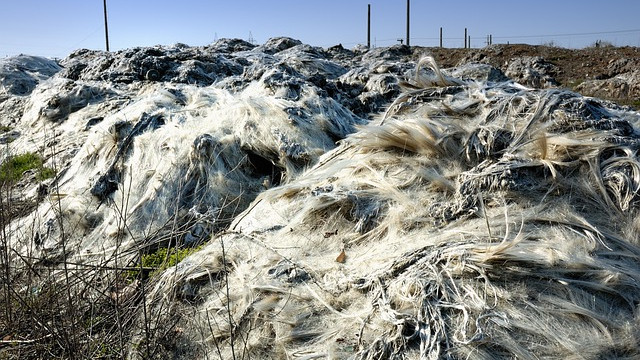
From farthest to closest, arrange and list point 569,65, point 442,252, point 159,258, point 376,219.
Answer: point 569,65 → point 159,258 → point 376,219 → point 442,252

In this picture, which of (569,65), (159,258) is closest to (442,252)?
(159,258)

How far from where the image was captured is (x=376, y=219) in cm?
391

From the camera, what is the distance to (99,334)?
344cm

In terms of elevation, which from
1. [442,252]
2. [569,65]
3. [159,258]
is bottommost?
[159,258]

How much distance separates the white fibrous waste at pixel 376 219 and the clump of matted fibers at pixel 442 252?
0.01 metres

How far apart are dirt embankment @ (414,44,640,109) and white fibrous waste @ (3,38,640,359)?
9.99 m

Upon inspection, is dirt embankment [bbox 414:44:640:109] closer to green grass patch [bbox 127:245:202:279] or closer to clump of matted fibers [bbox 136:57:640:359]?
clump of matted fibers [bbox 136:57:640:359]

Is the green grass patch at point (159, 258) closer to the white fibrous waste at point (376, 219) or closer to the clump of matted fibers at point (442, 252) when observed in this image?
the white fibrous waste at point (376, 219)

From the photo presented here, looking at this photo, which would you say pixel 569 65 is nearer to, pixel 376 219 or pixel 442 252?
pixel 376 219

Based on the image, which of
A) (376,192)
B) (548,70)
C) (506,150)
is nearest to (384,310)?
(376,192)

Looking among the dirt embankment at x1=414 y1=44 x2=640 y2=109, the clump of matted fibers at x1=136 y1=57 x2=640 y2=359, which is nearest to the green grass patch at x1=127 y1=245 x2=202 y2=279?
the clump of matted fibers at x1=136 y1=57 x2=640 y2=359

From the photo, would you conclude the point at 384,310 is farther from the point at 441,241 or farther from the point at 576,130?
the point at 576,130

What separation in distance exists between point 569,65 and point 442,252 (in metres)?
17.8

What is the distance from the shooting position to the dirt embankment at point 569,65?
15.0 m
